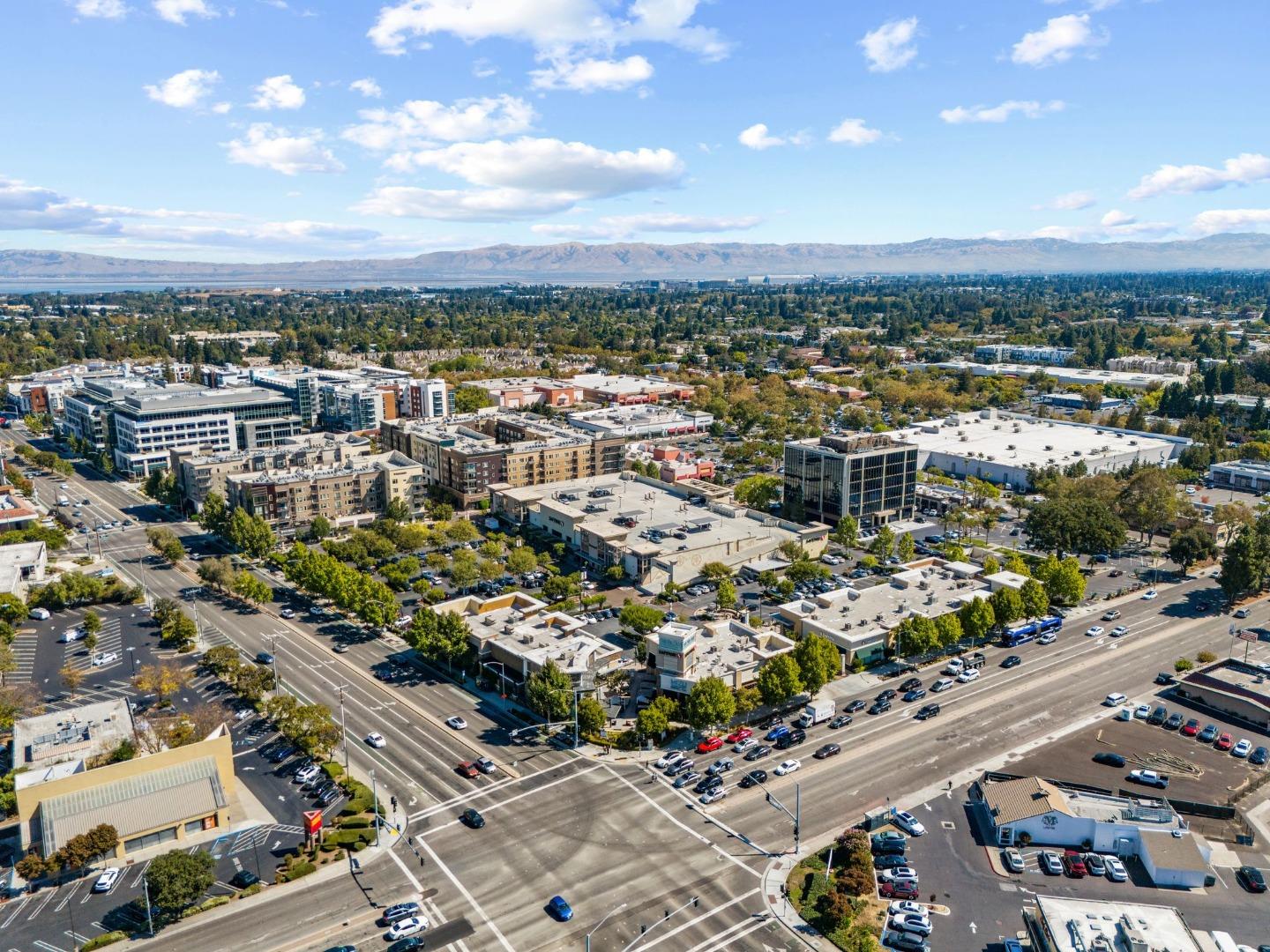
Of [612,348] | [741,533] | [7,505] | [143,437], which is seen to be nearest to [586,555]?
[741,533]

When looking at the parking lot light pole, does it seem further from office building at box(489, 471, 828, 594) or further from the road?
office building at box(489, 471, 828, 594)

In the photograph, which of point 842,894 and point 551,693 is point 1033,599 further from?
point 551,693

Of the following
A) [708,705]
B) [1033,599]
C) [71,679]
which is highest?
[708,705]

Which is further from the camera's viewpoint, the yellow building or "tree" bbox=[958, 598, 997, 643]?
"tree" bbox=[958, 598, 997, 643]

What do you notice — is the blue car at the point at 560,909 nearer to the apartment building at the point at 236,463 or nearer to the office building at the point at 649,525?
the office building at the point at 649,525

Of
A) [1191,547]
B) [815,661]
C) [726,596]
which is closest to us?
[815,661]

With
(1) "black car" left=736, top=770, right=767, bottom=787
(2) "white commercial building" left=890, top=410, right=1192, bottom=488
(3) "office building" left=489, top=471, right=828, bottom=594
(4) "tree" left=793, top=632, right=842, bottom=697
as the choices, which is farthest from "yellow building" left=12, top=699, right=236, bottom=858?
(2) "white commercial building" left=890, top=410, right=1192, bottom=488

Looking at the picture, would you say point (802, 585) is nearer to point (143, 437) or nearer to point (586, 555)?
point (586, 555)

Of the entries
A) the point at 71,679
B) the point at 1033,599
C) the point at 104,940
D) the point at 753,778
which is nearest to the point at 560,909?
the point at 753,778
